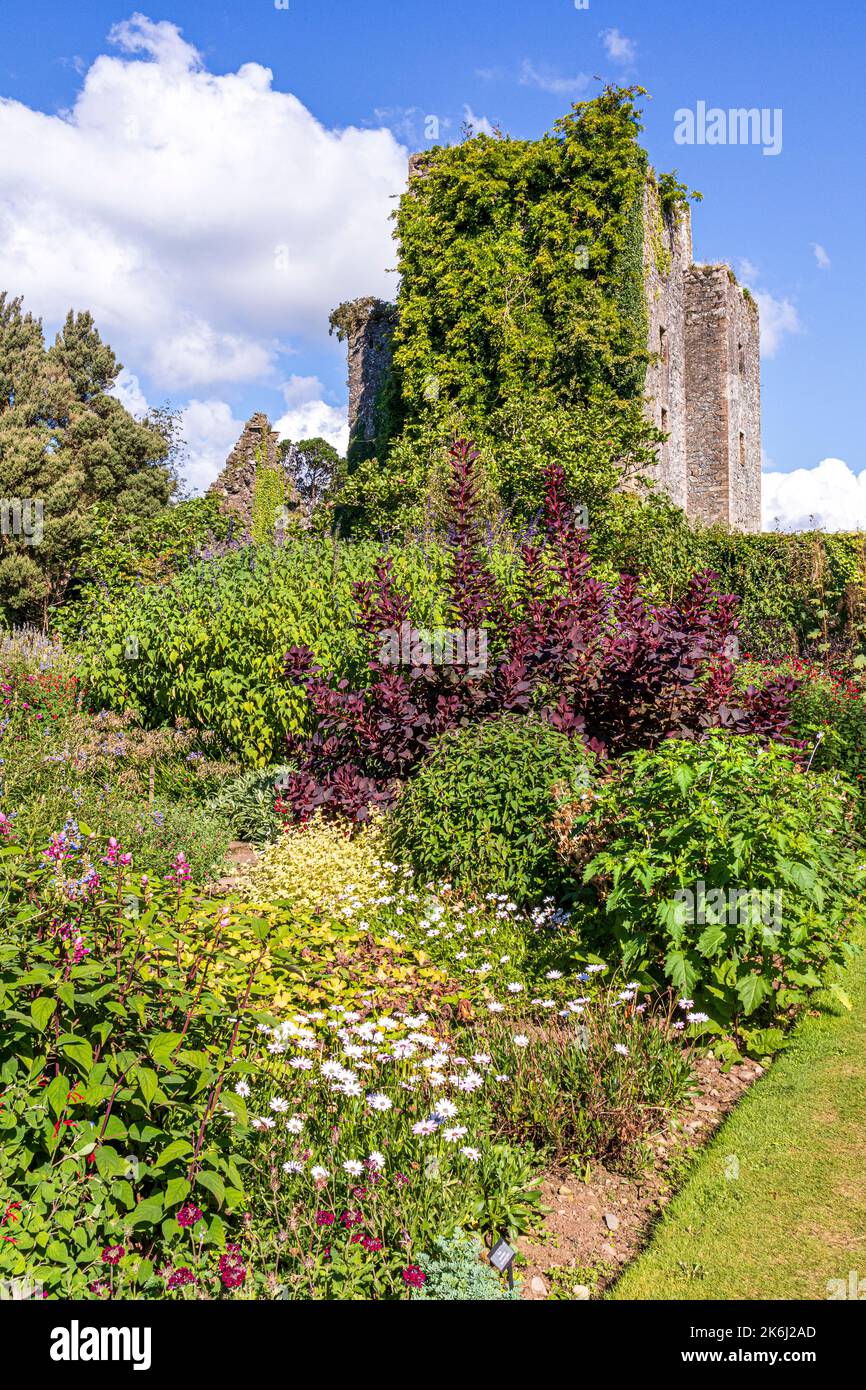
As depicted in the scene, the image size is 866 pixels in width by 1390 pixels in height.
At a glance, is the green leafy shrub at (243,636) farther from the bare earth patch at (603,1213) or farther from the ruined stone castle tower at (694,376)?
the ruined stone castle tower at (694,376)

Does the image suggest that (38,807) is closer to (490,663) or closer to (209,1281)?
(490,663)

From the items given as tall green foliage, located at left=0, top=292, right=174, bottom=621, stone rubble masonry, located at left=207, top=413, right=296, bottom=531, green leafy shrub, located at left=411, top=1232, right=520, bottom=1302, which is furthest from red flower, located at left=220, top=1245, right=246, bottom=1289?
stone rubble masonry, located at left=207, top=413, right=296, bottom=531

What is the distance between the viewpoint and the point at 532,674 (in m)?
7.02

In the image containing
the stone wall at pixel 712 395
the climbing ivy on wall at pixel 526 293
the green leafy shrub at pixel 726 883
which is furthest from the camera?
the stone wall at pixel 712 395

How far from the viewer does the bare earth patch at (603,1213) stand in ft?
10.2

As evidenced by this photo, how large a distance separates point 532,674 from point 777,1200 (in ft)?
13.4

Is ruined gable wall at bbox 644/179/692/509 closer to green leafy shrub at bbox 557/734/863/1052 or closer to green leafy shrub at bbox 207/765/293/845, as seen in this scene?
green leafy shrub at bbox 207/765/293/845

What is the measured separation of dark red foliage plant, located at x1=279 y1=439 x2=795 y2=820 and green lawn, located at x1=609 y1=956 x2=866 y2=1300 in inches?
95.6

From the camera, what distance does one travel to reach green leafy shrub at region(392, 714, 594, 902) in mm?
5957

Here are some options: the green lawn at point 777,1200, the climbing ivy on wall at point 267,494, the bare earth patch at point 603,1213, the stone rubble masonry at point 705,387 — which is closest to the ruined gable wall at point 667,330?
the stone rubble masonry at point 705,387

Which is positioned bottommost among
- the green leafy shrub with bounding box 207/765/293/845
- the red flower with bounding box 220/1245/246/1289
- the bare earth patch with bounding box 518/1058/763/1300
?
the bare earth patch with bounding box 518/1058/763/1300

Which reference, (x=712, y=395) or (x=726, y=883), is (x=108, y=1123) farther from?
(x=712, y=395)

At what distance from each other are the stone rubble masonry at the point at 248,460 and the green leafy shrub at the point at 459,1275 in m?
24.8
